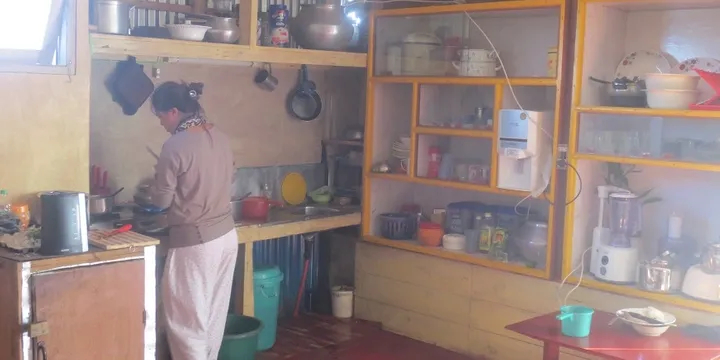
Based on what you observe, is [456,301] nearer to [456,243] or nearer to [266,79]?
[456,243]

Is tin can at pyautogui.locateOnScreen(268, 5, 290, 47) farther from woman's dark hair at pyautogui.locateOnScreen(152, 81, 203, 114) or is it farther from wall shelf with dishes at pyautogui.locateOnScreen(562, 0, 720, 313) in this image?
wall shelf with dishes at pyautogui.locateOnScreen(562, 0, 720, 313)

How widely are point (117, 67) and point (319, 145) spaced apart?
1519 millimetres

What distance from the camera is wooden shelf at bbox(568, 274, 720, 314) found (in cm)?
334

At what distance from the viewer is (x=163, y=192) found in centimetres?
332

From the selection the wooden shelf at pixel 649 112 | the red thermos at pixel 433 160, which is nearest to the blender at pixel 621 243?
the wooden shelf at pixel 649 112

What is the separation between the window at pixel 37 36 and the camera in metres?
2.91

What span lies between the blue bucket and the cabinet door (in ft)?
4.99

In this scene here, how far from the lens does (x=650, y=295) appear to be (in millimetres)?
3488

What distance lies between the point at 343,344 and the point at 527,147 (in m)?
1.45

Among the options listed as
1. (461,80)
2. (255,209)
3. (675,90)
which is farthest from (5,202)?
(675,90)

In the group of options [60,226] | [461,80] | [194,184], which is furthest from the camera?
[461,80]

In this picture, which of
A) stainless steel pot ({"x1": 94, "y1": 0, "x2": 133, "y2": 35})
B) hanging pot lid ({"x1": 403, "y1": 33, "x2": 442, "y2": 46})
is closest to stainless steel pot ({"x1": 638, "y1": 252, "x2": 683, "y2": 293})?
hanging pot lid ({"x1": 403, "y1": 33, "x2": 442, "y2": 46})

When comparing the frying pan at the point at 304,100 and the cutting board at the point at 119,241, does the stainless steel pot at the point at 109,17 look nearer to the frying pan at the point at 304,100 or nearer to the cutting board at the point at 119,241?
the cutting board at the point at 119,241

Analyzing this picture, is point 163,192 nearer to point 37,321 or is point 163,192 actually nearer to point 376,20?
point 37,321
